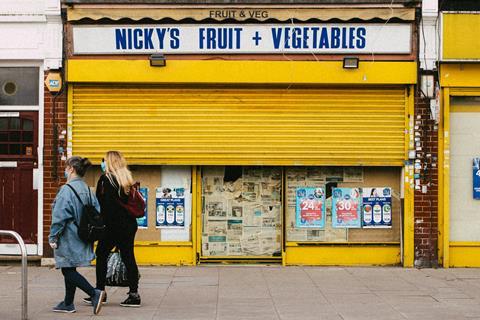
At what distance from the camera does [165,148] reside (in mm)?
11797

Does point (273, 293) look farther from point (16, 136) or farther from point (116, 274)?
point (16, 136)

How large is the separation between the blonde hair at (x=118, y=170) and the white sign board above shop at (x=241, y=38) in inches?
140

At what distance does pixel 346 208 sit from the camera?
12078 millimetres

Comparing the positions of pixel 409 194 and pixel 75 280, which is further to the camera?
pixel 409 194

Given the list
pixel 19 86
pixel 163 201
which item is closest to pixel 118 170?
pixel 163 201

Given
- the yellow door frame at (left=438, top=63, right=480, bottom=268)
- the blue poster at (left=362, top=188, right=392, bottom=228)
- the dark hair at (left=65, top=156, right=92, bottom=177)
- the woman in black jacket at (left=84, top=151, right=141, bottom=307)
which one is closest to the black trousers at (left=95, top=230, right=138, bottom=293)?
the woman in black jacket at (left=84, top=151, right=141, bottom=307)

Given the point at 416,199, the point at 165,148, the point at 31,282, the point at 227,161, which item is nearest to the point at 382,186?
the point at 416,199

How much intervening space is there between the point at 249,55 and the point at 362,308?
15.5 feet

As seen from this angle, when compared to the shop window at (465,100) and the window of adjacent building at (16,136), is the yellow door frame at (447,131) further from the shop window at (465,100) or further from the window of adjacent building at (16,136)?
the window of adjacent building at (16,136)

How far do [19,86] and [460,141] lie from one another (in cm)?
732

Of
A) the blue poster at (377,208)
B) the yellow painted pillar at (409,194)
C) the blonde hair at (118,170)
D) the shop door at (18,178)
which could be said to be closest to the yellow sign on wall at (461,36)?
the yellow painted pillar at (409,194)

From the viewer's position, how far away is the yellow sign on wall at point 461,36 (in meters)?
11.6

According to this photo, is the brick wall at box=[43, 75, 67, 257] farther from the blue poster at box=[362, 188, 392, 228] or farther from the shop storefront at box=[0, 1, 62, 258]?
the blue poster at box=[362, 188, 392, 228]

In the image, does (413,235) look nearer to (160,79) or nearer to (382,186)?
(382,186)
